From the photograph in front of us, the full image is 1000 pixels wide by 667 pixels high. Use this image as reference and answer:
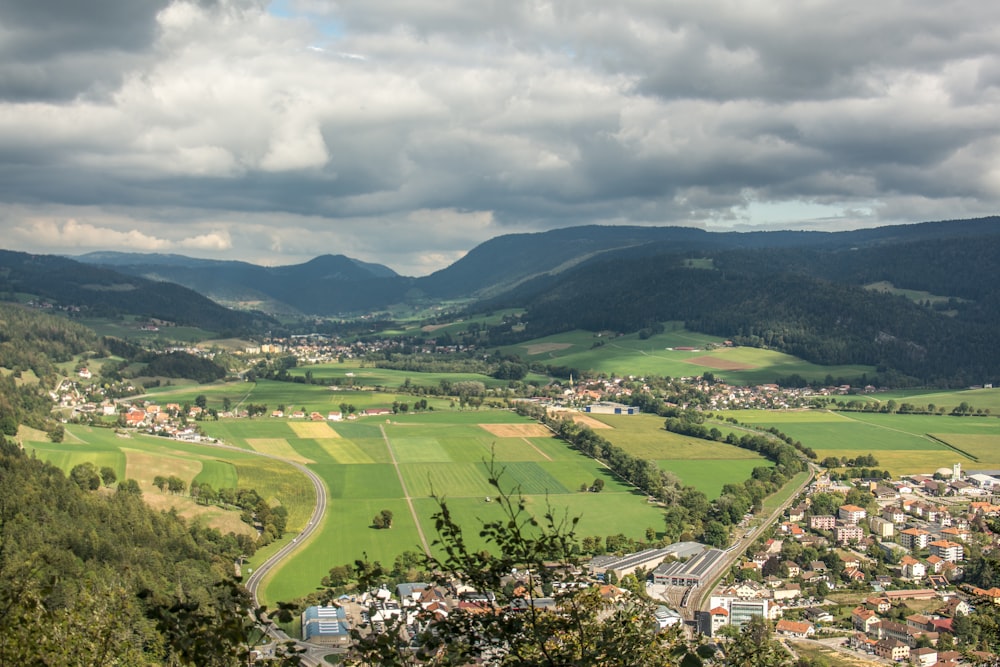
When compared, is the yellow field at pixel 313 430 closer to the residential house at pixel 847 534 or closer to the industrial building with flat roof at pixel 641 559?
the industrial building with flat roof at pixel 641 559

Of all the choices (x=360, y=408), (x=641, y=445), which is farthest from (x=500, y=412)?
(x=641, y=445)

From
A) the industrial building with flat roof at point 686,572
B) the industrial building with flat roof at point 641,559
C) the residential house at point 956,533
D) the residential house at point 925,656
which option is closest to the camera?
the residential house at point 925,656

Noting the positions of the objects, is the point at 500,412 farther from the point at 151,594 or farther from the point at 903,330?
the point at 151,594

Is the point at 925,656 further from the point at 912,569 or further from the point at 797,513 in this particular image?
the point at 797,513

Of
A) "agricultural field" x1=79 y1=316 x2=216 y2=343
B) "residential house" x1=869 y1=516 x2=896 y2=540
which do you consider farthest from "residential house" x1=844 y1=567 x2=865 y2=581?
"agricultural field" x1=79 y1=316 x2=216 y2=343

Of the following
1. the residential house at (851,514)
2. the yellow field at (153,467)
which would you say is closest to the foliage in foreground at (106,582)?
the yellow field at (153,467)

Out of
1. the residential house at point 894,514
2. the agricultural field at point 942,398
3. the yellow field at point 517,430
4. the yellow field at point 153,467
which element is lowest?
the residential house at point 894,514
